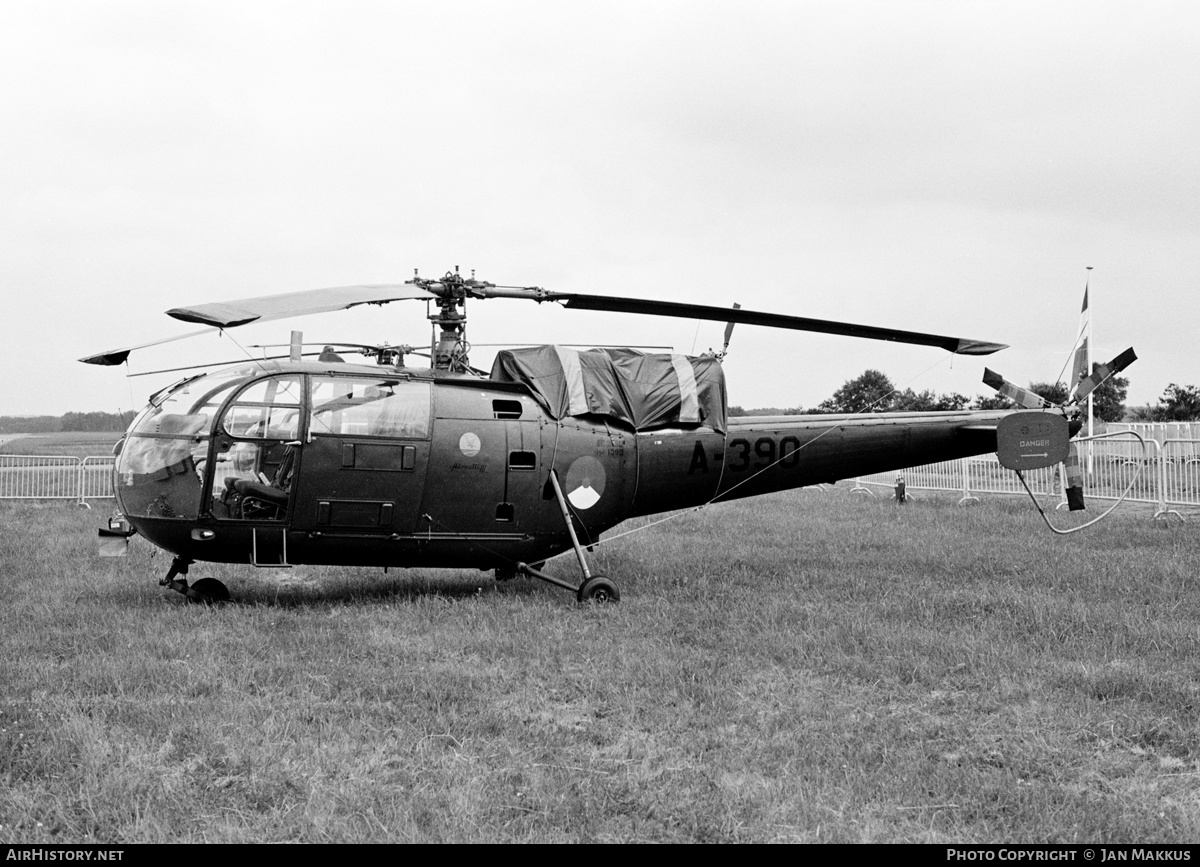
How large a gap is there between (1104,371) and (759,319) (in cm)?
384

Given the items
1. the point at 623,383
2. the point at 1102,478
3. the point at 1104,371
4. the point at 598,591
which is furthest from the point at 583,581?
the point at 1102,478

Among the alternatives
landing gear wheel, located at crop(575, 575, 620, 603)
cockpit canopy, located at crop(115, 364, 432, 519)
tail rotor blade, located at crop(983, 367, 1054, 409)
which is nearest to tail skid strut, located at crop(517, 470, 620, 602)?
landing gear wheel, located at crop(575, 575, 620, 603)

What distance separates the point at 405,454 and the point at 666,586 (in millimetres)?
3373

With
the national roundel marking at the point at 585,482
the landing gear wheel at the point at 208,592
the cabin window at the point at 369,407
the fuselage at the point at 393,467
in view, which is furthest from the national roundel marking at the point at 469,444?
the landing gear wheel at the point at 208,592

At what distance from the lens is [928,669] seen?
7156mm

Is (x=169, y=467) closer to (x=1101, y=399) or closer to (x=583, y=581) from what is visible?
(x=583, y=581)

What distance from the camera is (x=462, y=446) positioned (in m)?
9.90

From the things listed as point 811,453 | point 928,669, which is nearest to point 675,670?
point 928,669

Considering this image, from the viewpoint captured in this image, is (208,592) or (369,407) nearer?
(369,407)

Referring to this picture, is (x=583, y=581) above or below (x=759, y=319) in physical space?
below

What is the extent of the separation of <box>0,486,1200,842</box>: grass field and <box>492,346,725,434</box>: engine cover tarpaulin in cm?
197

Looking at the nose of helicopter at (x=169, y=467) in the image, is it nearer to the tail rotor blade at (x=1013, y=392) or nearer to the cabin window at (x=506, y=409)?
the cabin window at (x=506, y=409)

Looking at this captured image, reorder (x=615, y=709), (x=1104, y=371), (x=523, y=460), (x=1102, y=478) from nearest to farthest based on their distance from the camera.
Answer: (x=615, y=709) < (x=523, y=460) < (x=1104, y=371) < (x=1102, y=478)

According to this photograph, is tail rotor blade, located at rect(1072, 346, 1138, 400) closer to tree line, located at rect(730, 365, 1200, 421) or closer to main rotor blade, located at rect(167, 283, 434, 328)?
main rotor blade, located at rect(167, 283, 434, 328)
